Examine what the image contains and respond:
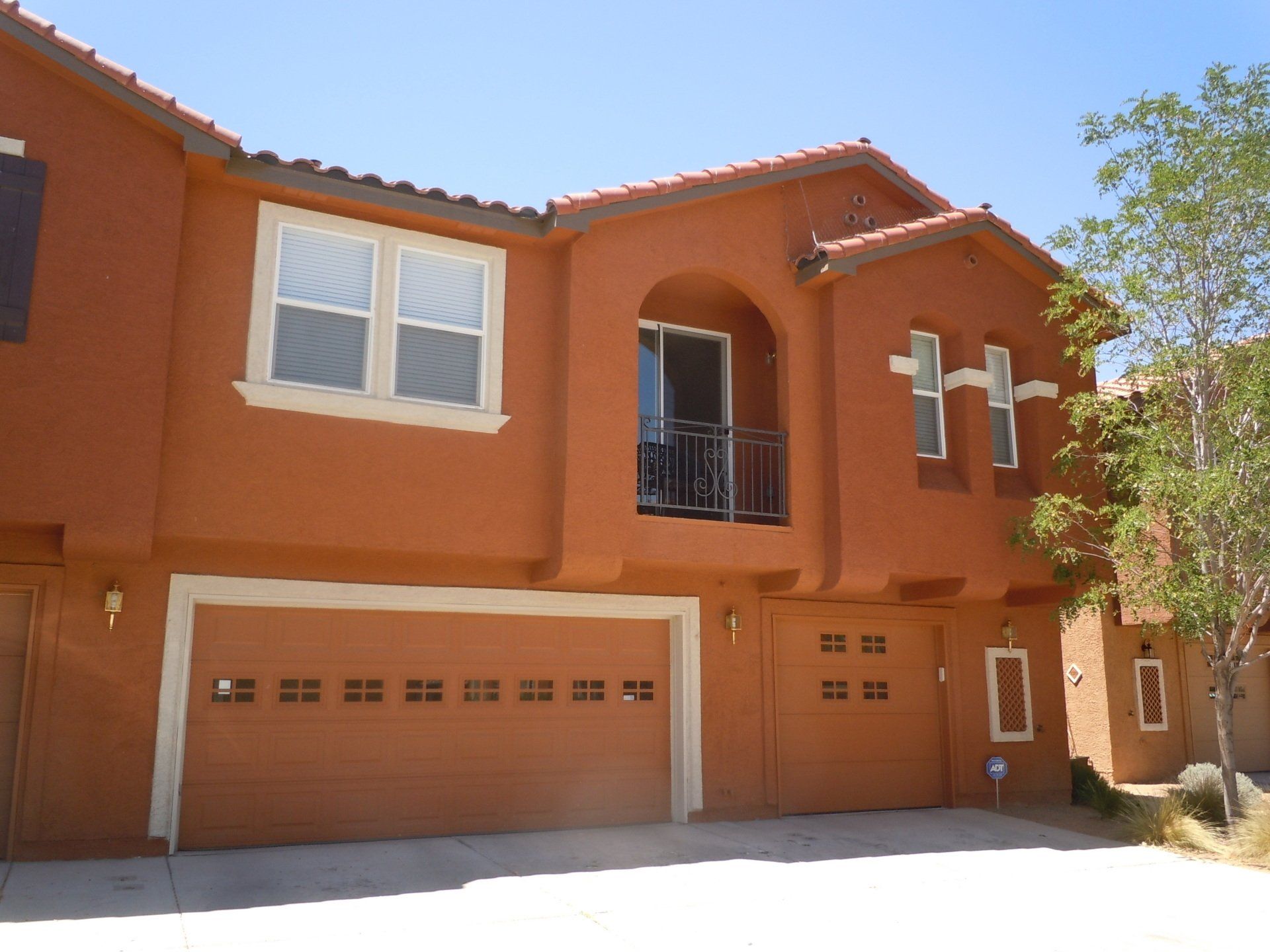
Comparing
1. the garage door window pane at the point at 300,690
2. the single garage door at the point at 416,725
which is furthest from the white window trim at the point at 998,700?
the garage door window pane at the point at 300,690

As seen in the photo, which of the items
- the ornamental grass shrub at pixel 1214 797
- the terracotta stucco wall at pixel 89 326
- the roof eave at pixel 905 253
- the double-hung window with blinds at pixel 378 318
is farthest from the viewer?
the ornamental grass shrub at pixel 1214 797

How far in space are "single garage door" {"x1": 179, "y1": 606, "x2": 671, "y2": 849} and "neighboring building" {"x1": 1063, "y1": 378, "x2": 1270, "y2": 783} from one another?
902cm

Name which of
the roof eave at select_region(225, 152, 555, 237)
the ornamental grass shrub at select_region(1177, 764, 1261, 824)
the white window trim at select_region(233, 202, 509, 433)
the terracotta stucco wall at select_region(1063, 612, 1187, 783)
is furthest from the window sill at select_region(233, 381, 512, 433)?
the terracotta stucco wall at select_region(1063, 612, 1187, 783)

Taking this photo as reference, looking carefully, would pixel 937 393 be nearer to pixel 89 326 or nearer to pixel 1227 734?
pixel 1227 734

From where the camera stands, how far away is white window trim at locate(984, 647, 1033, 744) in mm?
Answer: 13391

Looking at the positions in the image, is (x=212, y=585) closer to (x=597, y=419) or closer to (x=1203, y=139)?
(x=597, y=419)

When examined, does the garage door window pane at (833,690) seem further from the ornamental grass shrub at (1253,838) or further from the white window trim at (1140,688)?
the white window trim at (1140,688)

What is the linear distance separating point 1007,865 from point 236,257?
8892 mm

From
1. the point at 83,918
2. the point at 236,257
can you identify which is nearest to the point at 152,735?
the point at 83,918

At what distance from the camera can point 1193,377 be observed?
39.3 feet

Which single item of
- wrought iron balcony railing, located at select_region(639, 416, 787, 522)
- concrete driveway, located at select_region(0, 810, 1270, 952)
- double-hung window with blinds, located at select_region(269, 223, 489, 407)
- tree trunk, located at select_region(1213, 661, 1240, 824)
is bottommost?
concrete driveway, located at select_region(0, 810, 1270, 952)

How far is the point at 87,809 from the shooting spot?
8.55 m

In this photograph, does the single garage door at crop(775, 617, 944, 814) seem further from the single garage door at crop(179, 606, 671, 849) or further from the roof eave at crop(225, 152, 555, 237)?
the roof eave at crop(225, 152, 555, 237)

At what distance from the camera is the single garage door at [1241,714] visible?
18031 mm
